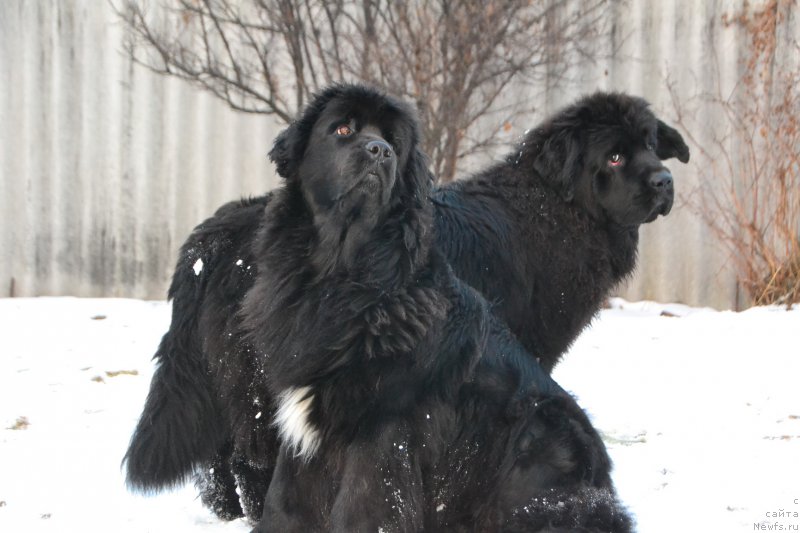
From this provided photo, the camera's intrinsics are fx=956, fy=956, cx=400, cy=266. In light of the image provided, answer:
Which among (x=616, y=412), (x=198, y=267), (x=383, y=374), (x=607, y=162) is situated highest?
(x=607, y=162)

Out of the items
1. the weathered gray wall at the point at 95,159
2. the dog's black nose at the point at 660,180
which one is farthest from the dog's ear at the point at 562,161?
the weathered gray wall at the point at 95,159

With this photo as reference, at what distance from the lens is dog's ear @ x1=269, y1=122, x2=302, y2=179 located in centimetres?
339

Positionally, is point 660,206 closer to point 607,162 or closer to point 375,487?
point 607,162

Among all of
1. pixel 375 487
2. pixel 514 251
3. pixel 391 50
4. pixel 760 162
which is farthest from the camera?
pixel 760 162

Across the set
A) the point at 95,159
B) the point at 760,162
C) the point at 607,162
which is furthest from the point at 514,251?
the point at 95,159

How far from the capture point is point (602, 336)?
7066 mm

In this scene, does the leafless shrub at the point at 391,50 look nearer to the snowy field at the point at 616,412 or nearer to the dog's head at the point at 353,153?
the snowy field at the point at 616,412

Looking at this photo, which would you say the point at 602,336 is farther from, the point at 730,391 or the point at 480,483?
the point at 480,483

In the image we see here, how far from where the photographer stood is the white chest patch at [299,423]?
311 cm

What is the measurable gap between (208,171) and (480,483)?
5.91 meters

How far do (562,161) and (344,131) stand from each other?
5.68 ft

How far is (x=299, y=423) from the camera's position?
10.2 ft

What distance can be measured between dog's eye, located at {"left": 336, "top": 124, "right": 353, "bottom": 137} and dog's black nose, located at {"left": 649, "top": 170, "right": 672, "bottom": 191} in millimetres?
1911

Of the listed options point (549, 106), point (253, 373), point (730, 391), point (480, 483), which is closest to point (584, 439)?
point (480, 483)
